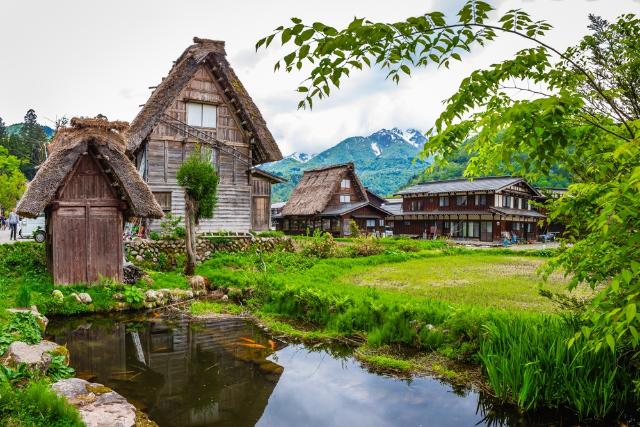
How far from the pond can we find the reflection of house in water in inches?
0.7

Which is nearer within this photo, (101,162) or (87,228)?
(87,228)

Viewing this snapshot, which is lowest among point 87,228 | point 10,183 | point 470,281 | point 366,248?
point 470,281

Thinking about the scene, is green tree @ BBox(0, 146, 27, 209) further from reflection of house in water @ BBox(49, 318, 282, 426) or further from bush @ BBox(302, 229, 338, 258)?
reflection of house in water @ BBox(49, 318, 282, 426)

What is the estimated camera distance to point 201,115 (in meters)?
21.5

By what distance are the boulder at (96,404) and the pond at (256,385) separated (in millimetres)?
474

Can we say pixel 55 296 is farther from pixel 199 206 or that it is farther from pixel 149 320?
pixel 199 206

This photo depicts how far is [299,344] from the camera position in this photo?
8.93 metres

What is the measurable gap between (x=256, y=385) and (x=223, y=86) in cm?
1825

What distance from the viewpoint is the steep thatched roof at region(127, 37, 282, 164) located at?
64.2ft

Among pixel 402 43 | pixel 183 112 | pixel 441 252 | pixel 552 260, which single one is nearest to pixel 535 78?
pixel 402 43

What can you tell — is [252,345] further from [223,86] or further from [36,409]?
[223,86]

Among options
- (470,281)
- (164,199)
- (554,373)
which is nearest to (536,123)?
(554,373)

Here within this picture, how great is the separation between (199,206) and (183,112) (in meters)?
7.24

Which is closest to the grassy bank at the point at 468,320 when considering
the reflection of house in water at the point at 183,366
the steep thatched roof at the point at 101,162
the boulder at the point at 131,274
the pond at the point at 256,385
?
the pond at the point at 256,385
